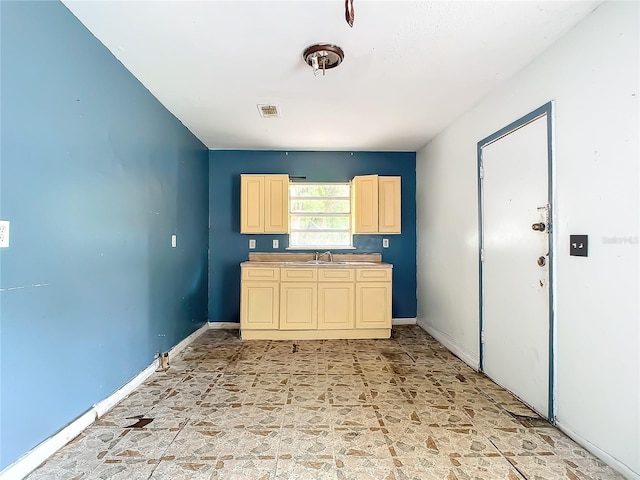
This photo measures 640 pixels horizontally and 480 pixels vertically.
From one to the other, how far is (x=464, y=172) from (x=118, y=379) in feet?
10.8

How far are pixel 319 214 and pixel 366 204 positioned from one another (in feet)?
2.17

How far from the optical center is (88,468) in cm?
157

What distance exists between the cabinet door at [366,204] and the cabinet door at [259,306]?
1312 millimetres

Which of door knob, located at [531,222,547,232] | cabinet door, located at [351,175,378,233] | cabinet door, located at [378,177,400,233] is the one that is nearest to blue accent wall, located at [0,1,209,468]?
cabinet door, located at [351,175,378,233]

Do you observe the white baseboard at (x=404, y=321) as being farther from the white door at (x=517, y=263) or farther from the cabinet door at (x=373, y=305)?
the white door at (x=517, y=263)

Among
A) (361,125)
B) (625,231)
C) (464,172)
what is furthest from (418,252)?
(625,231)

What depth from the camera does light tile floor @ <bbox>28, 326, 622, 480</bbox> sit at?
1.57 meters

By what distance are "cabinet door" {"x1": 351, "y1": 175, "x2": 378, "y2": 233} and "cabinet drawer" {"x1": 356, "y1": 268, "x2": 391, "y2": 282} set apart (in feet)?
1.82

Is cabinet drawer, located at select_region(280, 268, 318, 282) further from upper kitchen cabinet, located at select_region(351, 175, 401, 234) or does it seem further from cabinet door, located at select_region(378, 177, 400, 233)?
cabinet door, located at select_region(378, 177, 400, 233)

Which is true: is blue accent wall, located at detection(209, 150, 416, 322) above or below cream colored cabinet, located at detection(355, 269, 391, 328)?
above

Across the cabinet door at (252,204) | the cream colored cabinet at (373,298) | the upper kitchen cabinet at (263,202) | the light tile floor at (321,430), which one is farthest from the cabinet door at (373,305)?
the cabinet door at (252,204)

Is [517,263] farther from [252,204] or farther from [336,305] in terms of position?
[252,204]

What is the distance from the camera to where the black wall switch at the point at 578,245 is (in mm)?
1736

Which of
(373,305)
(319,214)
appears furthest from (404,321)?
(319,214)
